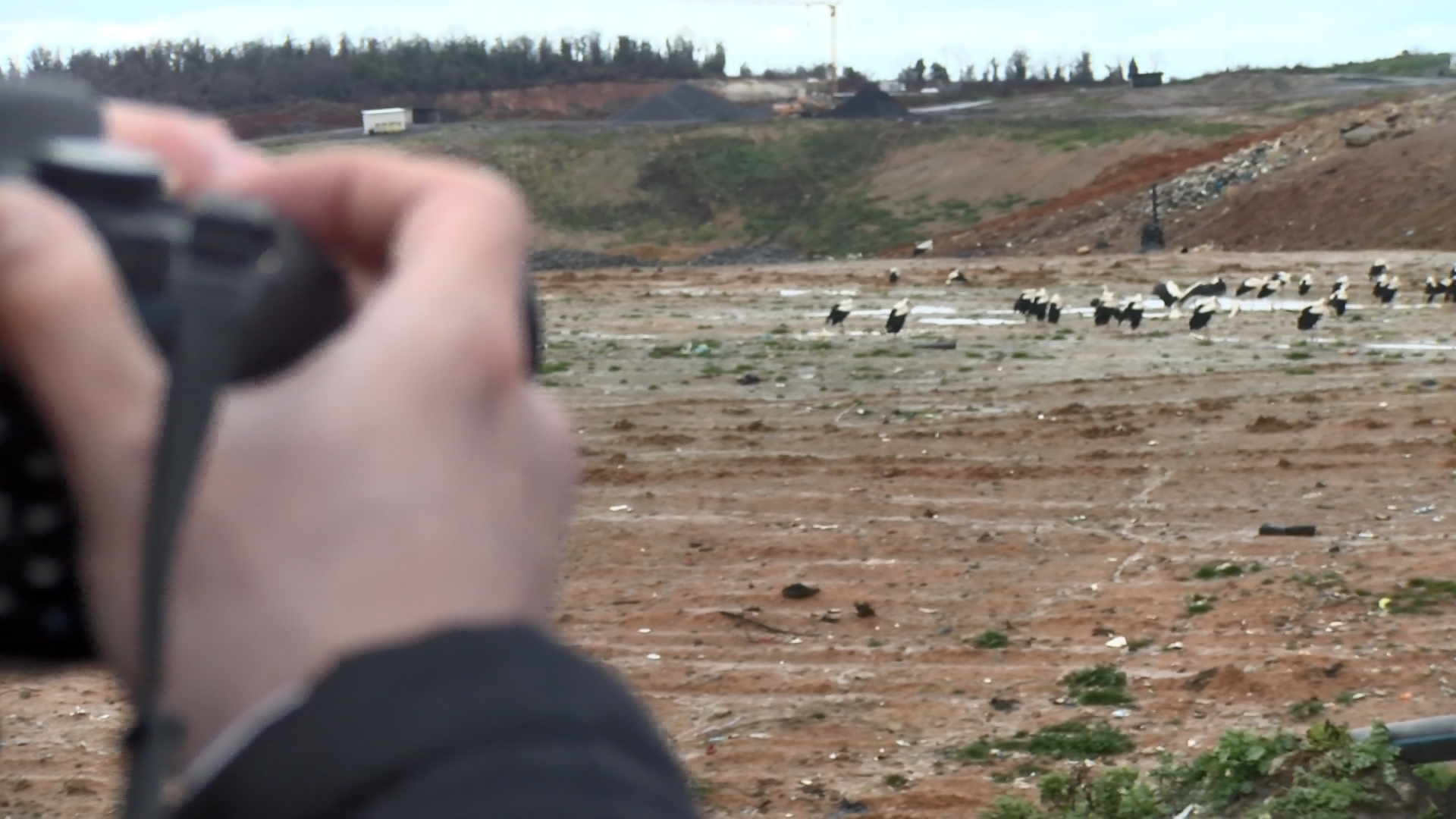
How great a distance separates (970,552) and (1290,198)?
31.7 metres

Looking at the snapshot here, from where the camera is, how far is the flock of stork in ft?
68.7

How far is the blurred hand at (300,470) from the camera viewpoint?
3.15 feet

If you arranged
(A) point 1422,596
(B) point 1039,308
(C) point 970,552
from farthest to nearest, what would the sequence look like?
(B) point 1039,308 < (C) point 970,552 < (A) point 1422,596

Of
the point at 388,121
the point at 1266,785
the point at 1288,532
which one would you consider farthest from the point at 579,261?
the point at 1266,785

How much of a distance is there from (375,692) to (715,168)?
203ft

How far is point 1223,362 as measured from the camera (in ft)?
57.3

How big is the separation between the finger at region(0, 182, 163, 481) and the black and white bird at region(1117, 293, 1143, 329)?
20.6 m

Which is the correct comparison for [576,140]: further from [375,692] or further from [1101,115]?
[375,692]

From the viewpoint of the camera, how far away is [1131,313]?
2102 centimetres

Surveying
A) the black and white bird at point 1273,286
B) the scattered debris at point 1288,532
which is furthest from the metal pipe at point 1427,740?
the black and white bird at point 1273,286

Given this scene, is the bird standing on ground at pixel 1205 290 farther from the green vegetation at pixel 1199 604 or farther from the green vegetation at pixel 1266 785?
the green vegetation at pixel 1266 785

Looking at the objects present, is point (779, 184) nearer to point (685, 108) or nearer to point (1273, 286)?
point (685, 108)

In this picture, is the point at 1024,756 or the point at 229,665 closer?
the point at 229,665

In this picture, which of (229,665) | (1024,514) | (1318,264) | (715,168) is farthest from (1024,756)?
(715,168)
